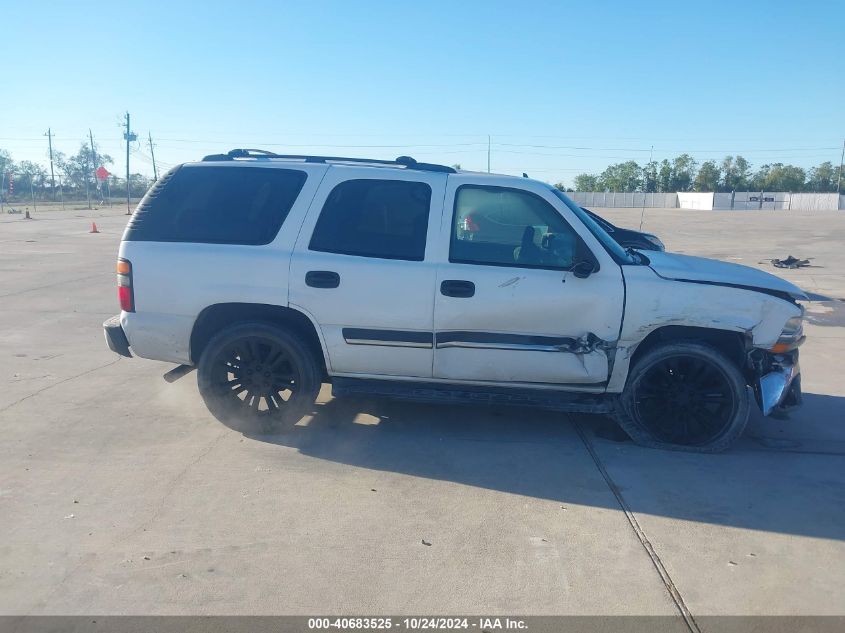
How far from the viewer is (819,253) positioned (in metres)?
21.5

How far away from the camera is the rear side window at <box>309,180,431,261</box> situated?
5.32 meters

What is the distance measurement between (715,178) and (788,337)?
400 ft

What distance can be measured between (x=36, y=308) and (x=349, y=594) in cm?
910

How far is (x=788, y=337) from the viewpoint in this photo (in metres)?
5.23

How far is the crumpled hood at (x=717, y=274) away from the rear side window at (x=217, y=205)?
2.80m

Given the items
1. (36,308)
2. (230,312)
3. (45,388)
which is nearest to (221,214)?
(230,312)

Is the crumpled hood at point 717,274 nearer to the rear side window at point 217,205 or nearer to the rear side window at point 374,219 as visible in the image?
the rear side window at point 374,219

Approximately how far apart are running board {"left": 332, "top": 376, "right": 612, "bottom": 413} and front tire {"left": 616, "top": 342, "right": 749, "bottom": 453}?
266 millimetres

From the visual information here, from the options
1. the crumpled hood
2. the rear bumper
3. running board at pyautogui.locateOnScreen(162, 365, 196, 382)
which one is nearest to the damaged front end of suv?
the crumpled hood

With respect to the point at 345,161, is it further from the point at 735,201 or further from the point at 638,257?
the point at 735,201

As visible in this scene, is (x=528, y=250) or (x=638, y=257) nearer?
(x=528, y=250)
